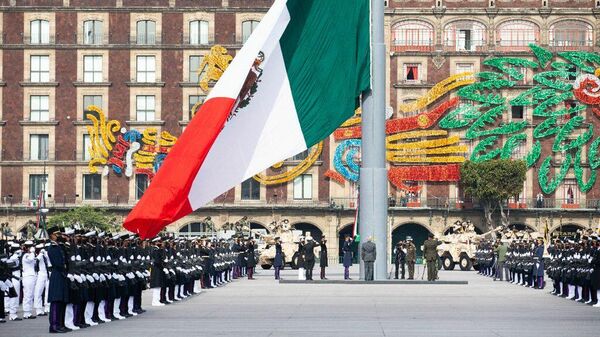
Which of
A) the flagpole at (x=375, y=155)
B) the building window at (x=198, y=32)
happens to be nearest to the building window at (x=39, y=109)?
the building window at (x=198, y=32)

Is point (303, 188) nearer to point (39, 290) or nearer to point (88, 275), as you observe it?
point (39, 290)

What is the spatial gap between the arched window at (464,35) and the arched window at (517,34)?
63.3 inches

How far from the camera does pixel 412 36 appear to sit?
113m

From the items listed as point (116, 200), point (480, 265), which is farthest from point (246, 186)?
point (480, 265)

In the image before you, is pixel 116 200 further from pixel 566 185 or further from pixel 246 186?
pixel 566 185

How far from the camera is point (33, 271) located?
3591cm

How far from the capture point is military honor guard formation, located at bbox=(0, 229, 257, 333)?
29875 mm

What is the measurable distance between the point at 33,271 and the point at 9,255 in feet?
5.59

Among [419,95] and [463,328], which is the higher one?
[419,95]

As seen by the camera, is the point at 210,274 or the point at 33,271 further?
the point at 210,274

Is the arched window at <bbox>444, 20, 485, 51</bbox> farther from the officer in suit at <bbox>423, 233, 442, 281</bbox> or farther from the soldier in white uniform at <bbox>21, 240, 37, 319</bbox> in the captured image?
the soldier in white uniform at <bbox>21, 240, 37, 319</bbox>

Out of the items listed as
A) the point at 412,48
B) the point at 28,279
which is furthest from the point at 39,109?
the point at 28,279

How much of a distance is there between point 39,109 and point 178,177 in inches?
3360

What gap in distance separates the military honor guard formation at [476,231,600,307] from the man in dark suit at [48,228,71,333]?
1755cm
